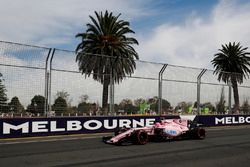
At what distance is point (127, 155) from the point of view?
1044cm

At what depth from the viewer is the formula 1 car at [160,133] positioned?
1271 cm

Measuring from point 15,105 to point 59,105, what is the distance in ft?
6.99

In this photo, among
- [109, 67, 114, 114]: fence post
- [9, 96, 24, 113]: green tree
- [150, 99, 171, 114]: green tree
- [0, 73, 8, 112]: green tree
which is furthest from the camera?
[150, 99, 171, 114]: green tree

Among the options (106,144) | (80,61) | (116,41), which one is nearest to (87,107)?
(80,61)

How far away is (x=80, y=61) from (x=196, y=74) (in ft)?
27.1

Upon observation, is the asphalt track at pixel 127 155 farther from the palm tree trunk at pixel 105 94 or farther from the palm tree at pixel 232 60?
the palm tree at pixel 232 60

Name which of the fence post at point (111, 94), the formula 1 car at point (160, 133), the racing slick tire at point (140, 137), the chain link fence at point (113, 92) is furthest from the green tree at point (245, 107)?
the racing slick tire at point (140, 137)

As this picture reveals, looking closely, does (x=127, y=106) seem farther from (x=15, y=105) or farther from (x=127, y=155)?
(x=127, y=155)

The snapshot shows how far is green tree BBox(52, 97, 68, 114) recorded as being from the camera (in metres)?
16.6

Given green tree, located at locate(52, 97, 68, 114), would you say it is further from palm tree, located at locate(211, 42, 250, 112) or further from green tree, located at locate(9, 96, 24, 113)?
palm tree, located at locate(211, 42, 250, 112)

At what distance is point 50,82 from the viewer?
1645cm

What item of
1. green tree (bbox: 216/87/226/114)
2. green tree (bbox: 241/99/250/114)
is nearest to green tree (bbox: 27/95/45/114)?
green tree (bbox: 216/87/226/114)

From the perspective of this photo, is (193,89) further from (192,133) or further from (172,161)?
(172,161)

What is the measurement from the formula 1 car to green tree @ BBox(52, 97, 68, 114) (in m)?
3.99
